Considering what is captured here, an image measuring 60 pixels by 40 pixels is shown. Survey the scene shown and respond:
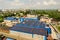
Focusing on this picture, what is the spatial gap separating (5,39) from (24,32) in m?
2.60

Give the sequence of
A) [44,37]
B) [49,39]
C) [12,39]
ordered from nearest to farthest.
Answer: [12,39] < [44,37] < [49,39]

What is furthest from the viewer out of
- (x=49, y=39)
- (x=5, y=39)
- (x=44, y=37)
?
→ (x=49, y=39)

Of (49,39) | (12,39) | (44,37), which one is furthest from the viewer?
(49,39)

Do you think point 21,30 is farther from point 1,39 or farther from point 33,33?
point 1,39

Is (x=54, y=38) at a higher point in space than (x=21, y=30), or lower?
lower

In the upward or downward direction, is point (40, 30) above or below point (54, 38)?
above

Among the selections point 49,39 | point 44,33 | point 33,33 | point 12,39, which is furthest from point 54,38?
point 12,39

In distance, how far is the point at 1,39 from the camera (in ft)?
19.2

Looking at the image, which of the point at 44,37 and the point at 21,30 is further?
the point at 21,30

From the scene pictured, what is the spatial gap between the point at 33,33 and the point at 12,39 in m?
2.74

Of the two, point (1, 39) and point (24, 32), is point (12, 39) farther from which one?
point (24, 32)

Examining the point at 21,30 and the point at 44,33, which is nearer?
the point at 44,33

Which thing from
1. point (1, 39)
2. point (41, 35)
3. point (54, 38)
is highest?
point (1, 39)

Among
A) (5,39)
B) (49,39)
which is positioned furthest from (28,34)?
(5,39)
